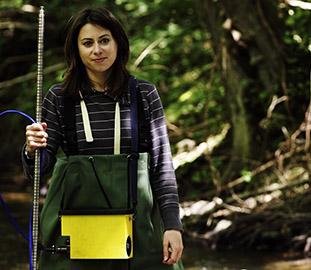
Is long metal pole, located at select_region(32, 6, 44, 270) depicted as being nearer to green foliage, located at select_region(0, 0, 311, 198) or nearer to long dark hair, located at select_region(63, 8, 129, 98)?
long dark hair, located at select_region(63, 8, 129, 98)

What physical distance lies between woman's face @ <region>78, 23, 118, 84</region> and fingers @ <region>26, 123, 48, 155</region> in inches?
12.7

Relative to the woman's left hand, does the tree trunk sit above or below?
above

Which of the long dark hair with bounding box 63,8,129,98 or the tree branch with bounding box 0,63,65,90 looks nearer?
the long dark hair with bounding box 63,8,129,98

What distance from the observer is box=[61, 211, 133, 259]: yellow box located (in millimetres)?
2752

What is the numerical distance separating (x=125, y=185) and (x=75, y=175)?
0.17m

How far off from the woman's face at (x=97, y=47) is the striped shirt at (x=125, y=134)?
0.10 meters

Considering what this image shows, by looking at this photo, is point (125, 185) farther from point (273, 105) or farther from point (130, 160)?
point (273, 105)

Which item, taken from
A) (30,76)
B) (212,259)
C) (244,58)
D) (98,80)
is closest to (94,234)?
(98,80)

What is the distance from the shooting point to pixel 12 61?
449 inches

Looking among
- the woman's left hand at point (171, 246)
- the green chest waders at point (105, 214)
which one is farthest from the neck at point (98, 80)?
the woman's left hand at point (171, 246)

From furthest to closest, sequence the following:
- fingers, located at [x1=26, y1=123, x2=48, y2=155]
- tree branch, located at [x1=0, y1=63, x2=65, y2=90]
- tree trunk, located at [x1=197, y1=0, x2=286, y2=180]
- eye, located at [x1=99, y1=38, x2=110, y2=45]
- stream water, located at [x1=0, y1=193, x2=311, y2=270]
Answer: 1. tree branch, located at [x1=0, y1=63, x2=65, y2=90]
2. tree trunk, located at [x1=197, y1=0, x2=286, y2=180]
3. stream water, located at [x1=0, y1=193, x2=311, y2=270]
4. eye, located at [x1=99, y1=38, x2=110, y2=45]
5. fingers, located at [x1=26, y1=123, x2=48, y2=155]

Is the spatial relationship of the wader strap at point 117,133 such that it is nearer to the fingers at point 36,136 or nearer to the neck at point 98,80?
the neck at point 98,80

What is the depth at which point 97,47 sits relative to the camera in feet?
9.27

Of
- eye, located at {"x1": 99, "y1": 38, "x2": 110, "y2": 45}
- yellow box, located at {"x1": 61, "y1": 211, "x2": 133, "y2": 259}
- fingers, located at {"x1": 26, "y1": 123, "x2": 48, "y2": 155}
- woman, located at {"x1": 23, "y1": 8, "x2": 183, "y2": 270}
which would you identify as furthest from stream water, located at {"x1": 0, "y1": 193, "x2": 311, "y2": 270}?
fingers, located at {"x1": 26, "y1": 123, "x2": 48, "y2": 155}
